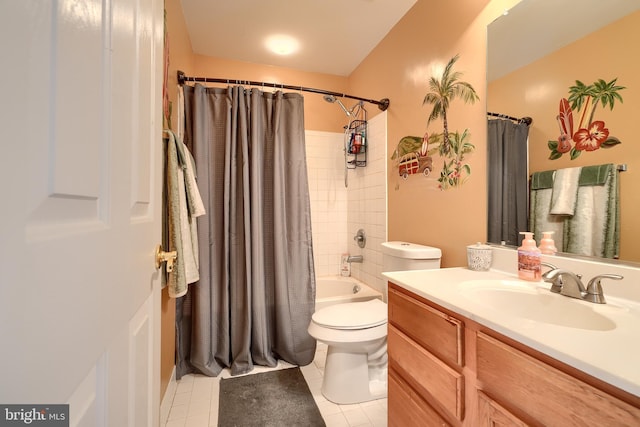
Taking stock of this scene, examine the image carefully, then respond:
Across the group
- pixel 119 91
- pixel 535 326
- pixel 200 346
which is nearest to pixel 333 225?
pixel 200 346

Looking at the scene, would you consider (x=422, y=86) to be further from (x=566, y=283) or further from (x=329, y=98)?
(x=566, y=283)

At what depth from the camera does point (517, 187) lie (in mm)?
1128

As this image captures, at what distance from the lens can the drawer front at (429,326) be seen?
2.49 feet

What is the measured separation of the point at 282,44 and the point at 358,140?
1.02m

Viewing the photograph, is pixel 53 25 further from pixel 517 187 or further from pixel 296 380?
pixel 296 380

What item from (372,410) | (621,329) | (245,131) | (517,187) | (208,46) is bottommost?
(372,410)

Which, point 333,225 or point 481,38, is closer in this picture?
point 481,38

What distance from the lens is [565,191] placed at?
963 mm

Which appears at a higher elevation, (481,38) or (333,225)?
(481,38)

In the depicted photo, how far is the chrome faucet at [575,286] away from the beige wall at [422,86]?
0.44 m

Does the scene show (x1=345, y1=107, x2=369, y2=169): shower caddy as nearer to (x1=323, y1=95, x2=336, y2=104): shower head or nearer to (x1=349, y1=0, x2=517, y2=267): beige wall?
(x1=349, y1=0, x2=517, y2=267): beige wall

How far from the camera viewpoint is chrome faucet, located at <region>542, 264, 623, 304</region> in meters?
0.77

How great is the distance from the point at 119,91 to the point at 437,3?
1.80 metres

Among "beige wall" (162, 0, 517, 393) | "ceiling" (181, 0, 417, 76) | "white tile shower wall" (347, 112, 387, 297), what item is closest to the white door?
"beige wall" (162, 0, 517, 393)
